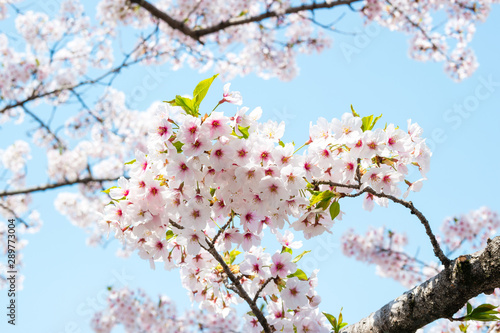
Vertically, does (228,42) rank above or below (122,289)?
above

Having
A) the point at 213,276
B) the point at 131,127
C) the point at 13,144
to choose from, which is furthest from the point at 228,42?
the point at 213,276

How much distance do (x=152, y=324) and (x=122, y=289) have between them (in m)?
0.99

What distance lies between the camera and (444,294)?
4.83 feet

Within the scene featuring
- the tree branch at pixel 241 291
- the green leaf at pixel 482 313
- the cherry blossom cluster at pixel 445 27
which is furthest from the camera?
the cherry blossom cluster at pixel 445 27

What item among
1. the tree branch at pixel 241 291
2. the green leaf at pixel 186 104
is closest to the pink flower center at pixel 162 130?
the green leaf at pixel 186 104

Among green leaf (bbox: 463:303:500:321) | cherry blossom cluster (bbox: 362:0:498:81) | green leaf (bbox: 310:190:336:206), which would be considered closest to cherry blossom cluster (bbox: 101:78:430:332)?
green leaf (bbox: 310:190:336:206)

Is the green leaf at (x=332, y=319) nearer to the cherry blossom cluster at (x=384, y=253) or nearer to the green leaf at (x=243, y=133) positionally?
the green leaf at (x=243, y=133)

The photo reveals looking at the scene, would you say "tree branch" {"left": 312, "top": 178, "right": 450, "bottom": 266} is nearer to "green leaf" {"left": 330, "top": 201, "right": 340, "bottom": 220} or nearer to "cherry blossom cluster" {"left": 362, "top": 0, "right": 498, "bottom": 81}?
"green leaf" {"left": 330, "top": 201, "right": 340, "bottom": 220}

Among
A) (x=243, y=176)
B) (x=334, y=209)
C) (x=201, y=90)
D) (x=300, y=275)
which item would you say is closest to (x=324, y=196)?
(x=334, y=209)

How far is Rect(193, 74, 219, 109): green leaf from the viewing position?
1454 mm

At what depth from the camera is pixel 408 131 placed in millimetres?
1502

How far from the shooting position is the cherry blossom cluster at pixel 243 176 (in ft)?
4.34

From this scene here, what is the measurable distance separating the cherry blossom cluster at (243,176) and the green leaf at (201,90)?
0.8 inches

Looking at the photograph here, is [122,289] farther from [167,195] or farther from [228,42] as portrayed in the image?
[167,195]
